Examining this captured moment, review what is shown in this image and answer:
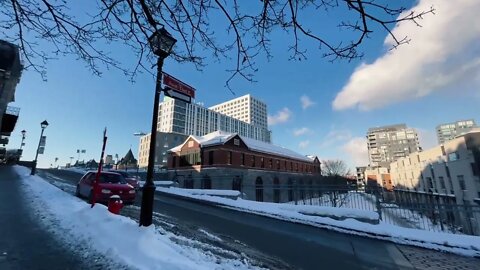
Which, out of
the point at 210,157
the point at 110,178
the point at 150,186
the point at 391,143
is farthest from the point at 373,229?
the point at 391,143

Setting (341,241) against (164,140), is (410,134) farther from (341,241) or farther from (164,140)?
(341,241)

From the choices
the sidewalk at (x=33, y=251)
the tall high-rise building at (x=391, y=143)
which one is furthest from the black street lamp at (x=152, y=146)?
the tall high-rise building at (x=391, y=143)

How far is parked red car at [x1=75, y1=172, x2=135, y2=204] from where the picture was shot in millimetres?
12250

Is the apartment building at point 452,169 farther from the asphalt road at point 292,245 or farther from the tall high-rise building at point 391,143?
the tall high-rise building at point 391,143

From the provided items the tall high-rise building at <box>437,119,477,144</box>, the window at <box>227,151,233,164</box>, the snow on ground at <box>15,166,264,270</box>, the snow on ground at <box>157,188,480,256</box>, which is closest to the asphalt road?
the snow on ground at <box>157,188,480,256</box>

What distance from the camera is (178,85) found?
755 centimetres

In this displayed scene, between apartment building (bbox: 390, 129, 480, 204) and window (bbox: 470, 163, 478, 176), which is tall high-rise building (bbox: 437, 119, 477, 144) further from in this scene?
window (bbox: 470, 163, 478, 176)

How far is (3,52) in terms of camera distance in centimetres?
2644

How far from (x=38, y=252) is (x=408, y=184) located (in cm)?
7916

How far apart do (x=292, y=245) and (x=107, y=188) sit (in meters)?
9.18

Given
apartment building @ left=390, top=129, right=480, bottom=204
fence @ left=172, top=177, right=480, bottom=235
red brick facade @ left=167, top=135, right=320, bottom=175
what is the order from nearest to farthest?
fence @ left=172, top=177, right=480, bottom=235, apartment building @ left=390, top=129, right=480, bottom=204, red brick facade @ left=167, top=135, right=320, bottom=175

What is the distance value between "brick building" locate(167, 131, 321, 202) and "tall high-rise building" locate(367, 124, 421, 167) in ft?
403

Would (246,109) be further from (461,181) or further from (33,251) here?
(33,251)

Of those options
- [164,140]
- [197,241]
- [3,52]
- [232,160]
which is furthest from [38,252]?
[164,140]
